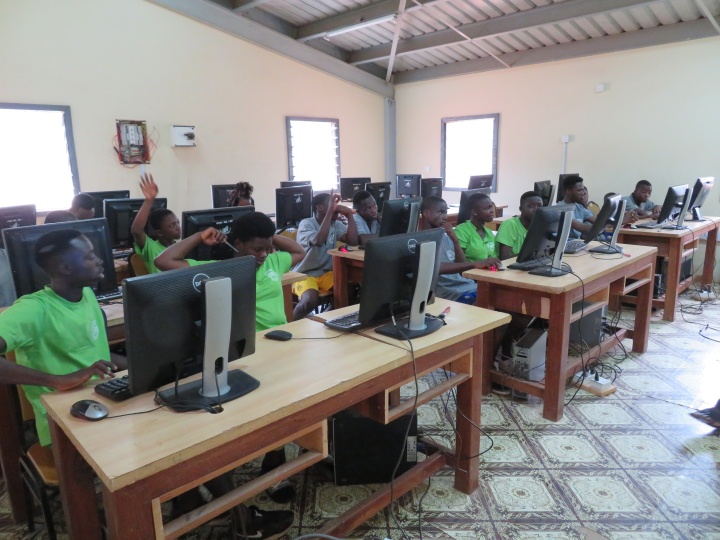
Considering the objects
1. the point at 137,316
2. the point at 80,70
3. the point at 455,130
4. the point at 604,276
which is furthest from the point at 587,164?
the point at 137,316

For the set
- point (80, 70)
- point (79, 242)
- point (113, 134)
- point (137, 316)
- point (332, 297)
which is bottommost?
point (332, 297)

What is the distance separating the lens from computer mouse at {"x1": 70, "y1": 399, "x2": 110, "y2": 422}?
1.28m

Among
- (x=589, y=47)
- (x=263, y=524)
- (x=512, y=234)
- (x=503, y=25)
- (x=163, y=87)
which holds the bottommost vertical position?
(x=263, y=524)

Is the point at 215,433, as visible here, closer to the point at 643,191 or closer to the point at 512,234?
the point at 512,234

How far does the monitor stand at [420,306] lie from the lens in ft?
6.05

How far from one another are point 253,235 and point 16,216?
1669mm

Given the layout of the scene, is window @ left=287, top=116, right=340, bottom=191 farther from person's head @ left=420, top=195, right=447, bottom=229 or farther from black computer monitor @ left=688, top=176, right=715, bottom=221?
black computer monitor @ left=688, top=176, right=715, bottom=221

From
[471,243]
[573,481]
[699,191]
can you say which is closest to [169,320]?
[573,481]

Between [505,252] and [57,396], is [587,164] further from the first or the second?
[57,396]

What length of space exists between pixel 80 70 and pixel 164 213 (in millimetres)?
3285

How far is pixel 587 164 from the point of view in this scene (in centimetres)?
671

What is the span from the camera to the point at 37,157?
17.4 feet

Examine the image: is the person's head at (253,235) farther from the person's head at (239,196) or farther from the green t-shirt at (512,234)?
the person's head at (239,196)

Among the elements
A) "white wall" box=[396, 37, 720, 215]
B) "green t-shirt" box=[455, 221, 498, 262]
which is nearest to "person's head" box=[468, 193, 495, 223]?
"green t-shirt" box=[455, 221, 498, 262]
